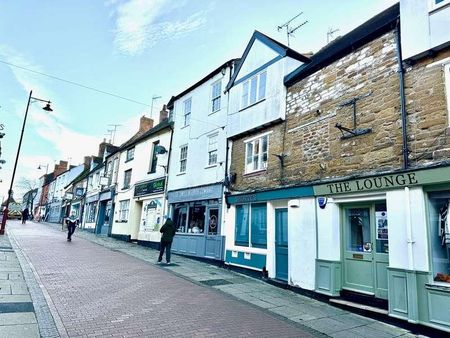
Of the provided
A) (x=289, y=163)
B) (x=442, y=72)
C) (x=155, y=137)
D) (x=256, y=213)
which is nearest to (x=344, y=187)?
(x=289, y=163)

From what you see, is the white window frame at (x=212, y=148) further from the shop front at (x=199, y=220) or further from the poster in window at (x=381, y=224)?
the poster in window at (x=381, y=224)

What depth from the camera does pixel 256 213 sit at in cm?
1148

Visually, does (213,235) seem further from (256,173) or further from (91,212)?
(91,212)

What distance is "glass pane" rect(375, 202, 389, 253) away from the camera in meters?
7.50

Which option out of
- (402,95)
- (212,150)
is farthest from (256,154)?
(402,95)

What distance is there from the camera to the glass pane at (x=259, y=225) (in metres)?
11.0

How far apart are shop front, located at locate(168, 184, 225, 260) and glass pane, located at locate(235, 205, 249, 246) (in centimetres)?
80

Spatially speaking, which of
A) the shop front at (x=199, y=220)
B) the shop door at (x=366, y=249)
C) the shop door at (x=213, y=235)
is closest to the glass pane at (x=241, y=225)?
the shop front at (x=199, y=220)

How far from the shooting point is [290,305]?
768 centimetres

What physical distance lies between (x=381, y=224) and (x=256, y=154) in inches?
210

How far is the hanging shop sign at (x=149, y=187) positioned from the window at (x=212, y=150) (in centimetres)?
414

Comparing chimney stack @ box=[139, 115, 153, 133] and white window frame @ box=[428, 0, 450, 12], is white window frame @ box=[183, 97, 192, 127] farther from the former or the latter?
white window frame @ box=[428, 0, 450, 12]

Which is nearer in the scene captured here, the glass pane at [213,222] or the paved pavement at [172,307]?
the paved pavement at [172,307]

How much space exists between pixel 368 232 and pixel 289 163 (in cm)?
326
